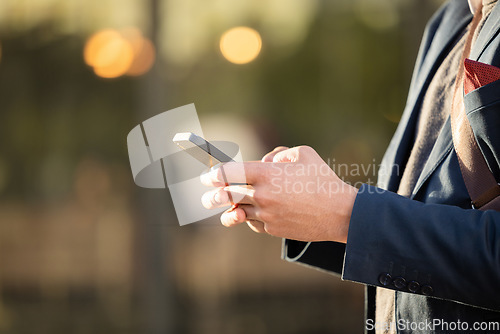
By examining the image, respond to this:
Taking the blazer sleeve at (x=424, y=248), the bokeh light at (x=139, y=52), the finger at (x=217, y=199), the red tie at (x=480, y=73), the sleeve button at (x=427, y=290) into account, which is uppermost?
the bokeh light at (x=139, y=52)

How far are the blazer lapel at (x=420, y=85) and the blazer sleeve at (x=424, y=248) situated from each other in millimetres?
368

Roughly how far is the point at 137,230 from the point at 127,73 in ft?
3.49

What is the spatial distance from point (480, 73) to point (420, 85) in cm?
43

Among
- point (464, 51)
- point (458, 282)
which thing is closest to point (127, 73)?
point (464, 51)

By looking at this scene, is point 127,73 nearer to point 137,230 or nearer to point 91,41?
point 91,41

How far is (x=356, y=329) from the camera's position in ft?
13.4

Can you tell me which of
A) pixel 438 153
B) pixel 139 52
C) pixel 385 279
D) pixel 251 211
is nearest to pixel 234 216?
pixel 251 211

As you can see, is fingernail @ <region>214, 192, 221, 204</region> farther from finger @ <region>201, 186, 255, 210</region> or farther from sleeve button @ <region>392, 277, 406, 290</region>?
sleeve button @ <region>392, 277, 406, 290</region>

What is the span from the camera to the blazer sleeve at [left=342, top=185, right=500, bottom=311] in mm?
1013

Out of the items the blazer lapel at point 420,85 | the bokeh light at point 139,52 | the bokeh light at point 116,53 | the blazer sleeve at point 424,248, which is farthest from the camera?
the bokeh light at point 116,53

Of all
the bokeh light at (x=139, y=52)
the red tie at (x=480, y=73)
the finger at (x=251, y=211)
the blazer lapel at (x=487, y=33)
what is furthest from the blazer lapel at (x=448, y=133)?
the bokeh light at (x=139, y=52)

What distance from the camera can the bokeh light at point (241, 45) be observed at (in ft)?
12.7

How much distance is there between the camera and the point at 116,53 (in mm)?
3803

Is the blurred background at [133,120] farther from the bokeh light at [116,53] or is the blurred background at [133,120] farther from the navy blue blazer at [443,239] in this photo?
the navy blue blazer at [443,239]
